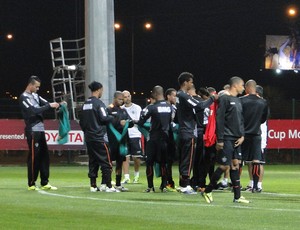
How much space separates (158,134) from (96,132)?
1339 mm

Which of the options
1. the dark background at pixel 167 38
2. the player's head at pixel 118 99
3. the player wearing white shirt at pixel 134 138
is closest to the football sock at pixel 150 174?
the player's head at pixel 118 99

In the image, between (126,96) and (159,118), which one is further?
(126,96)

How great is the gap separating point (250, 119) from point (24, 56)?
74.8m

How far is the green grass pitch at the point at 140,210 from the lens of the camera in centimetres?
1285

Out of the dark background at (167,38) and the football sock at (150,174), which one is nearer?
the football sock at (150,174)

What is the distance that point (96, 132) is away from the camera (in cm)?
1875

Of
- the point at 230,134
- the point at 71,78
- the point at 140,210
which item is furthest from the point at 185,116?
the point at 71,78

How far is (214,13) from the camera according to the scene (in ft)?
271

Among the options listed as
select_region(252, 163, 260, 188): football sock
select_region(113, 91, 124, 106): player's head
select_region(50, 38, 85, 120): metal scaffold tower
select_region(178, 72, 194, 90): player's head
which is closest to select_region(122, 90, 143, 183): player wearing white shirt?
select_region(113, 91, 124, 106): player's head

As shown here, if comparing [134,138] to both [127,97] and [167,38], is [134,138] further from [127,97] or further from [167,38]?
[167,38]

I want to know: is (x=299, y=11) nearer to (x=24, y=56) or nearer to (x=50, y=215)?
(x=24, y=56)

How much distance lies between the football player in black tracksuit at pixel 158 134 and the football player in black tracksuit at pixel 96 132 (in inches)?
35.9

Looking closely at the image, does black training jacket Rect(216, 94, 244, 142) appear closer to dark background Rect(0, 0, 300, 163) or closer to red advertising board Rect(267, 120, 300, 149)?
red advertising board Rect(267, 120, 300, 149)

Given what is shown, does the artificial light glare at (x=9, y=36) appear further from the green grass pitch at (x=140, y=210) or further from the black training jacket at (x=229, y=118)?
the black training jacket at (x=229, y=118)
